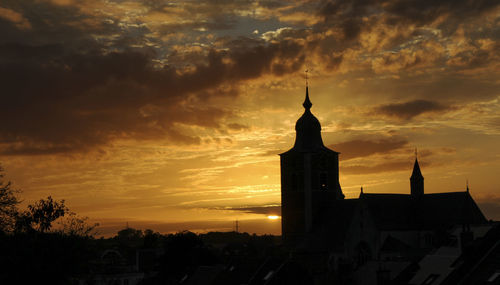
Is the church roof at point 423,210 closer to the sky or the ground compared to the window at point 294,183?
closer to the ground

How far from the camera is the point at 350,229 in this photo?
9569 cm

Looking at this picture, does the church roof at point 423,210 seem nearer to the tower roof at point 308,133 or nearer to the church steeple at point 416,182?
the church steeple at point 416,182

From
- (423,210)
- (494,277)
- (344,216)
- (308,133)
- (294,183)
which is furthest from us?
(308,133)

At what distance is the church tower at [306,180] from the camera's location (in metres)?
103

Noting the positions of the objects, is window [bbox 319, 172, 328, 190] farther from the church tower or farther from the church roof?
the church roof

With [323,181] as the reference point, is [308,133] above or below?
above

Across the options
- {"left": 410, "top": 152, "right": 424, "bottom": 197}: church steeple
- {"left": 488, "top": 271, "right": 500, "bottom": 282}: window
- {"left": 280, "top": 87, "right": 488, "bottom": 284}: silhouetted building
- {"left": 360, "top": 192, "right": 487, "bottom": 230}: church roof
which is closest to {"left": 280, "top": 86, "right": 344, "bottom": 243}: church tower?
{"left": 280, "top": 87, "right": 488, "bottom": 284}: silhouetted building

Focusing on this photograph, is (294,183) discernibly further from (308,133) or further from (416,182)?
(416,182)

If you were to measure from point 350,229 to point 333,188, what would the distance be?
35.2 feet

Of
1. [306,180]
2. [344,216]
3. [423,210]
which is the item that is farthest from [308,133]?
[423,210]


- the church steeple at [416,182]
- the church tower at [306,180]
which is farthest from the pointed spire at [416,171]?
the church tower at [306,180]

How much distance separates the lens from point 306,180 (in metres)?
104

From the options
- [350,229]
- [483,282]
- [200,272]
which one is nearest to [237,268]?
[200,272]

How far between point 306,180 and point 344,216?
339 inches
